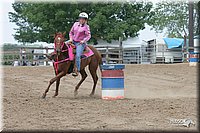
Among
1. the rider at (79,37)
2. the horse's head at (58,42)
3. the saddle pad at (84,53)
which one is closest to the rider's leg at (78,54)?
the rider at (79,37)

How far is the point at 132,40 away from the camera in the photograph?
3372cm

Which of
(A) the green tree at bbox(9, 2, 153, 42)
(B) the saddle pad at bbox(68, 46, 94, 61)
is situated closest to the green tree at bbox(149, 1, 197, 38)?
(A) the green tree at bbox(9, 2, 153, 42)

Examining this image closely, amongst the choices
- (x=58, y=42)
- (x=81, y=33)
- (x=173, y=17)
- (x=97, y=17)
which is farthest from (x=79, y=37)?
(x=173, y=17)

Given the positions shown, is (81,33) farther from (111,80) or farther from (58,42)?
(111,80)

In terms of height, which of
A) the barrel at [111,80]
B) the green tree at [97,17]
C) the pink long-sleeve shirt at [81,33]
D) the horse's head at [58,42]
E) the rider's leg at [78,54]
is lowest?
the barrel at [111,80]

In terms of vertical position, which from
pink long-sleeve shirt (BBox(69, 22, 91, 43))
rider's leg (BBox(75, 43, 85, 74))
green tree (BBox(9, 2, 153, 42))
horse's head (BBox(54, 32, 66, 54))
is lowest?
rider's leg (BBox(75, 43, 85, 74))

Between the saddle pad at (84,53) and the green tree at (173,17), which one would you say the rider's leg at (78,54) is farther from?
the green tree at (173,17)

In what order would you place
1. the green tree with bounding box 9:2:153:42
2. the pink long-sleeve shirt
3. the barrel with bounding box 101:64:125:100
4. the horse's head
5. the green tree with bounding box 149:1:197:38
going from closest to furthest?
1. the barrel with bounding box 101:64:125:100
2. the horse's head
3. the pink long-sleeve shirt
4. the green tree with bounding box 9:2:153:42
5. the green tree with bounding box 149:1:197:38

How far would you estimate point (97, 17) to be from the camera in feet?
102

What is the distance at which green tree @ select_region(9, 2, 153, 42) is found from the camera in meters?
31.0

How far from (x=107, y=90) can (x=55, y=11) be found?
23.5 metres

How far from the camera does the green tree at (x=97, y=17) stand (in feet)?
102

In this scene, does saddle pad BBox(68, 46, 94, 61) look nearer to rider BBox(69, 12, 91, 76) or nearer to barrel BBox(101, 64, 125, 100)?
rider BBox(69, 12, 91, 76)

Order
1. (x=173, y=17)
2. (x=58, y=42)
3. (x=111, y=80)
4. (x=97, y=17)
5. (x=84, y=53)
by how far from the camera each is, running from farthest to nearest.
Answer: (x=173, y=17) < (x=97, y=17) < (x=84, y=53) < (x=58, y=42) < (x=111, y=80)
